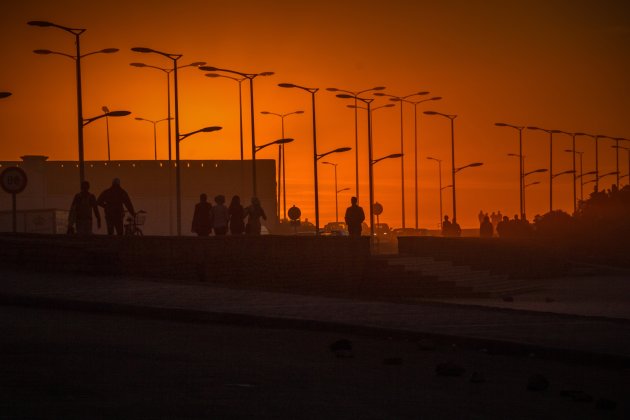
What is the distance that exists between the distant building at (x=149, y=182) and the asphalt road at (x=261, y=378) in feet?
253

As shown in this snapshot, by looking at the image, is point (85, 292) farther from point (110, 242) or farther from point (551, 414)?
point (551, 414)

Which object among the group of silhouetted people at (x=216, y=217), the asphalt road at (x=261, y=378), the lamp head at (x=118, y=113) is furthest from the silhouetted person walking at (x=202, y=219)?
the asphalt road at (x=261, y=378)

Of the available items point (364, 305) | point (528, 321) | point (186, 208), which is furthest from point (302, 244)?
point (186, 208)

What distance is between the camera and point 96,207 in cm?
3116

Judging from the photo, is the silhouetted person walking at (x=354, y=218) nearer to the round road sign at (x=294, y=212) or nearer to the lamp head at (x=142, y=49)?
the lamp head at (x=142, y=49)

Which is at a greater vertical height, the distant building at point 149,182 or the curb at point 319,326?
the distant building at point 149,182

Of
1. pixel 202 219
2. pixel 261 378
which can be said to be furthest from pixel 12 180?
pixel 261 378

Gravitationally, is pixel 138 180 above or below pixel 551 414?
above

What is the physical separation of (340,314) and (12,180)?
47.9 feet

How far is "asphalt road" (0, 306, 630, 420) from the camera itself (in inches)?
373

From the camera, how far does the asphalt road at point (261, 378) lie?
947cm

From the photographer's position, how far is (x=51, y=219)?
65250mm

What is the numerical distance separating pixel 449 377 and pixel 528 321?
5.69m

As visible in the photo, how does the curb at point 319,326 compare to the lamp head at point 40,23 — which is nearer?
the curb at point 319,326
